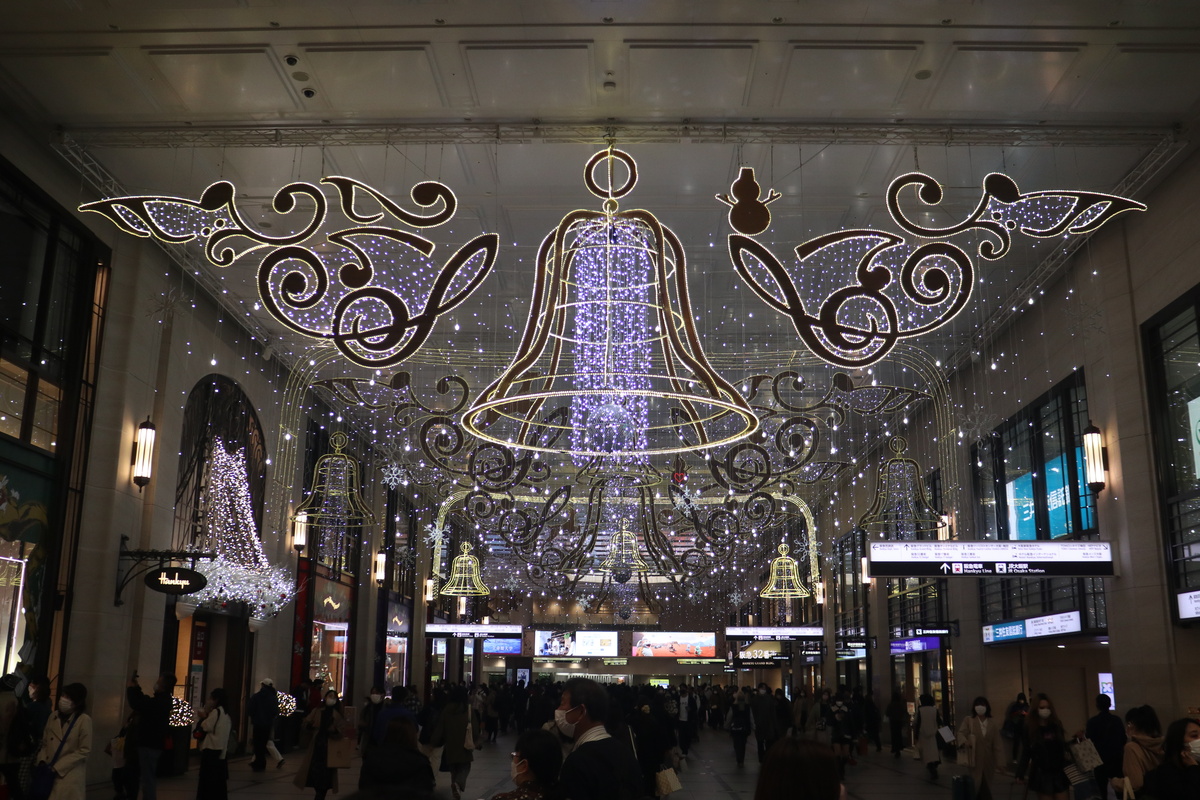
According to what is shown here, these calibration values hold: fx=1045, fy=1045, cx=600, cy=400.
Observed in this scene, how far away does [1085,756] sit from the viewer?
8492 mm

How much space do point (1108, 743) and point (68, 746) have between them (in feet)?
29.0

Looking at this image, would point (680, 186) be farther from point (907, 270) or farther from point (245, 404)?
point (245, 404)

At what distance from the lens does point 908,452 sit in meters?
21.2

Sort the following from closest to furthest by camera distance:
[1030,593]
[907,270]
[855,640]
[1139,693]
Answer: [907,270], [1139,693], [1030,593], [855,640]

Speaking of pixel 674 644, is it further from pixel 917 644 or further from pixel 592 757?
pixel 592 757

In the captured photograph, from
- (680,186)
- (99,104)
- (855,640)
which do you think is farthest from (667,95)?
(855,640)

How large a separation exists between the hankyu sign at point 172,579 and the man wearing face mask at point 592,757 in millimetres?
8260

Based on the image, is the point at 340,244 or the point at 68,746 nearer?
the point at 68,746

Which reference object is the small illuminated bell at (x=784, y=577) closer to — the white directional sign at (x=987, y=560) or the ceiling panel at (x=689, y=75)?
the white directional sign at (x=987, y=560)

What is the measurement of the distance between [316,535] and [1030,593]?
Result: 491 inches

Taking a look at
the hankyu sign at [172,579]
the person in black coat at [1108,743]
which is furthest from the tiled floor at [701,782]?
the hankyu sign at [172,579]

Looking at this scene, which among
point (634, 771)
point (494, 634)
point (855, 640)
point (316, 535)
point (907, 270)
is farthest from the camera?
point (494, 634)

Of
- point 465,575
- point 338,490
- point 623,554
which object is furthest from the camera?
point 465,575

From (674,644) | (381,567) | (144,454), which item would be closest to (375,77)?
(144,454)
